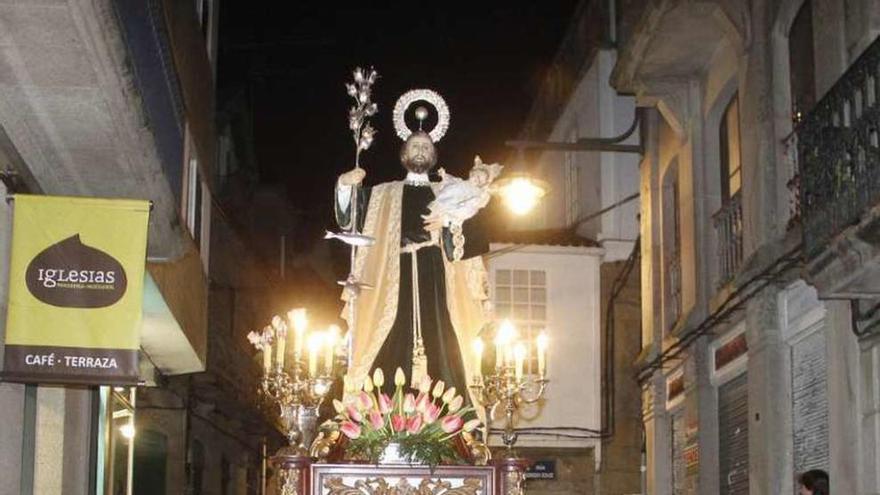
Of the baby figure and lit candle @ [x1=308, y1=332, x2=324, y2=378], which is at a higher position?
the baby figure

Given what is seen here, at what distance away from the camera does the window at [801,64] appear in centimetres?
1572

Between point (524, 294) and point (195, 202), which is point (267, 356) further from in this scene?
point (524, 294)

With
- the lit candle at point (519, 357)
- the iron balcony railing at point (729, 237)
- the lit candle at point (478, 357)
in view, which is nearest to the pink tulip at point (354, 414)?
the lit candle at point (478, 357)

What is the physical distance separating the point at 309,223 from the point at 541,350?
27116 mm

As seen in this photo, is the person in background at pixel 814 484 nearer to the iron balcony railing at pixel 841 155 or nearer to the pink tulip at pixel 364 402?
the iron balcony railing at pixel 841 155

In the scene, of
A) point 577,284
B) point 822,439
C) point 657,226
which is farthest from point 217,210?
point 822,439

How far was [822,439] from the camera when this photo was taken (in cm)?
1461

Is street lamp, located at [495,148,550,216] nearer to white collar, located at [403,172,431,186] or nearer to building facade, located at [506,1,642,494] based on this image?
white collar, located at [403,172,431,186]

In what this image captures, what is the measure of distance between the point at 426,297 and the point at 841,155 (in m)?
3.60

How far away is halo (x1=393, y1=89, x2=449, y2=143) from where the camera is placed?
→ 1270cm

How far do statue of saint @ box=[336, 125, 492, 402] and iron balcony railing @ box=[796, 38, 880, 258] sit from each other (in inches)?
110

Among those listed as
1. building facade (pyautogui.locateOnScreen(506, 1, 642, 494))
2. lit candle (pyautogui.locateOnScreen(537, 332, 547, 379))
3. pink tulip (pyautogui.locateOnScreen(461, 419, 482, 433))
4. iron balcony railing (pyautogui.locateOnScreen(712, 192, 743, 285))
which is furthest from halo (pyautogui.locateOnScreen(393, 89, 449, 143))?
building facade (pyautogui.locateOnScreen(506, 1, 642, 494))

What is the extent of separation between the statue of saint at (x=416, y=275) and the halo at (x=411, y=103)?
25cm

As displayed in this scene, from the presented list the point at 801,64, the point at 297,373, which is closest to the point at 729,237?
the point at 801,64
